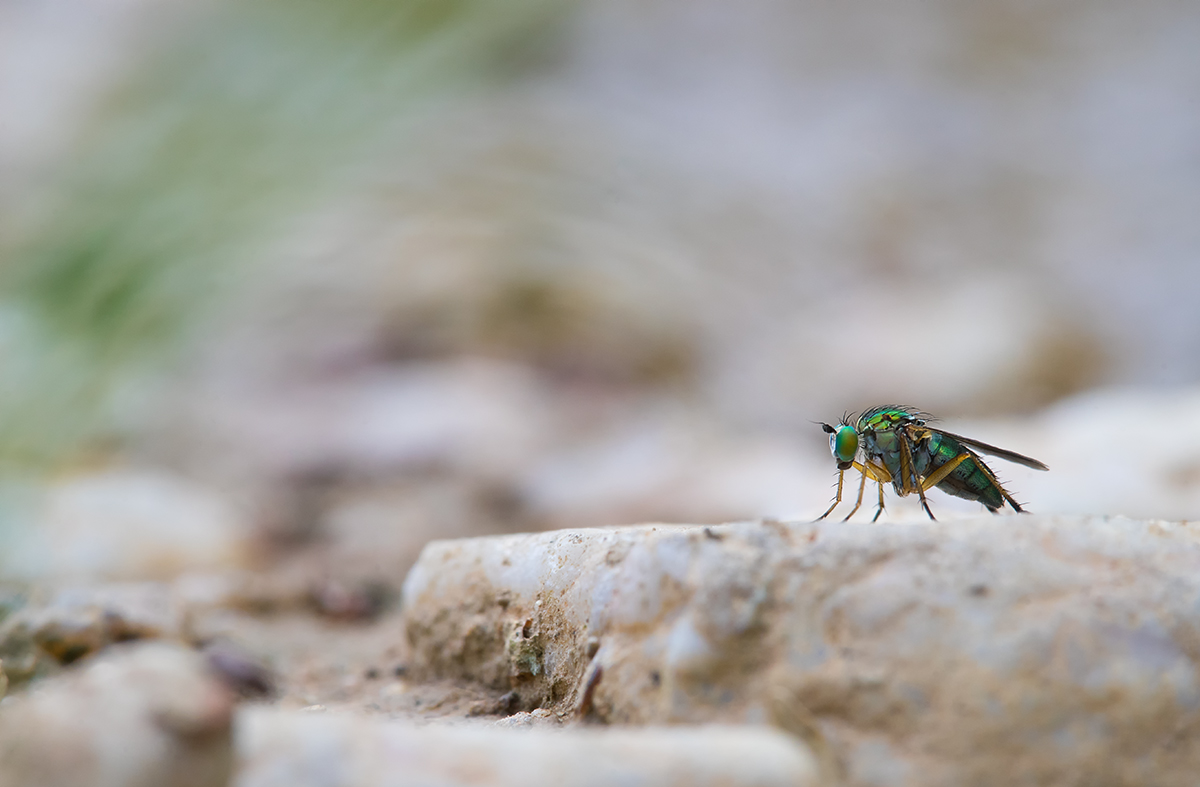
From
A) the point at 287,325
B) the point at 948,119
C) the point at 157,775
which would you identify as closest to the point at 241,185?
the point at 287,325

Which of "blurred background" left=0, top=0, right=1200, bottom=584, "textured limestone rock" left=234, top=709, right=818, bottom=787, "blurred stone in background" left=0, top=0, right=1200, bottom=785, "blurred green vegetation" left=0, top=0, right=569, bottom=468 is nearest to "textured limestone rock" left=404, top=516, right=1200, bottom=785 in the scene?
"blurred stone in background" left=0, top=0, right=1200, bottom=785

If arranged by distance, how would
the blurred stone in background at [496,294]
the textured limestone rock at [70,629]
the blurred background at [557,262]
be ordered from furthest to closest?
the blurred background at [557,262] → the blurred stone in background at [496,294] → the textured limestone rock at [70,629]

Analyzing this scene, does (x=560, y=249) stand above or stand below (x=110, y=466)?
above

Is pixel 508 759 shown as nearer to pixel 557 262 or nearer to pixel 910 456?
pixel 910 456

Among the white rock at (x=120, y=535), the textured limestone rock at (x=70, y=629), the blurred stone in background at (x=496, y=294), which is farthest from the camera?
the white rock at (x=120, y=535)

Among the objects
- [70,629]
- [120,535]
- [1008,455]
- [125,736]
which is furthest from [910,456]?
[120,535]

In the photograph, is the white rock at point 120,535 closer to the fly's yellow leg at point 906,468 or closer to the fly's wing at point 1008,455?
the fly's yellow leg at point 906,468

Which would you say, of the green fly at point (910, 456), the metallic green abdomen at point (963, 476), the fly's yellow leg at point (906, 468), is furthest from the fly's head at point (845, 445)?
the metallic green abdomen at point (963, 476)

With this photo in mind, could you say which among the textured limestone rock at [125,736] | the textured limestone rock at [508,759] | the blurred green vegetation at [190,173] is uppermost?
the blurred green vegetation at [190,173]

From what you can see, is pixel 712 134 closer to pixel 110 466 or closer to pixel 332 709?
pixel 110 466
